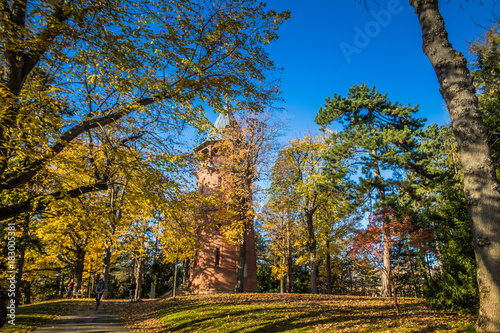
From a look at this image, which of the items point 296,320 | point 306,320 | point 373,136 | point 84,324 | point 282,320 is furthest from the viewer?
point 373,136

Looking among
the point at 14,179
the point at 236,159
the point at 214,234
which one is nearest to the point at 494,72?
the point at 236,159

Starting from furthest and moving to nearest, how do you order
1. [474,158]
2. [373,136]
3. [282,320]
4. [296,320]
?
[373,136]
[282,320]
[296,320]
[474,158]

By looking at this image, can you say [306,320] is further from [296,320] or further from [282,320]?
[282,320]

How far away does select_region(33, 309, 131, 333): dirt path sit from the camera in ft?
30.8

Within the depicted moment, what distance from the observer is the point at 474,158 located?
4.68m

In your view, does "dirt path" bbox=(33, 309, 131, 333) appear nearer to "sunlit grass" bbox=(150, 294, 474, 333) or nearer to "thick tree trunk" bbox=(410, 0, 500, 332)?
"sunlit grass" bbox=(150, 294, 474, 333)

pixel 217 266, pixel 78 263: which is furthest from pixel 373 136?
pixel 78 263

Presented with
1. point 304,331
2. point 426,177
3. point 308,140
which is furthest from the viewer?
point 308,140

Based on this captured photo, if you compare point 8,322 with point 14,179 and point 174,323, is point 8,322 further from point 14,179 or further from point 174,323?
A: point 14,179

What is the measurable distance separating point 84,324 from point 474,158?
505 inches

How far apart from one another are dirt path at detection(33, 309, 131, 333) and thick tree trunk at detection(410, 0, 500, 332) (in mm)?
10102

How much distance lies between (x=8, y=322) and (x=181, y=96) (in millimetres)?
9679

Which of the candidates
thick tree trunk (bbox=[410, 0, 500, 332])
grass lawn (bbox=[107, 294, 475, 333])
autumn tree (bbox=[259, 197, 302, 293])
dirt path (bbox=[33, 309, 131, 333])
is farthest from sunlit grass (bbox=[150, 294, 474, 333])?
autumn tree (bbox=[259, 197, 302, 293])

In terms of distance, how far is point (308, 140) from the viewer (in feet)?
71.8
